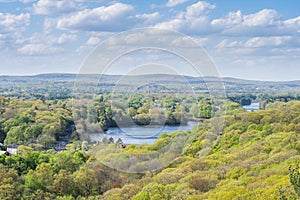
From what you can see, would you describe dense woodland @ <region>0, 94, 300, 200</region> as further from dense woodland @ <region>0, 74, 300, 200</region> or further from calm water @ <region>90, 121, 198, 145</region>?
calm water @ <region>90, 121, 198, 145</region>

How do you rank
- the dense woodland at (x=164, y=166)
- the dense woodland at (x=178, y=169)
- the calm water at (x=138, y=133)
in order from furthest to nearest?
the calm water at (x=138, y=133) < the dense woodland at (x=164, y=166) < the dense woodland at (x=178, y=169)

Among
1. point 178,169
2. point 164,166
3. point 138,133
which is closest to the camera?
point 178,169

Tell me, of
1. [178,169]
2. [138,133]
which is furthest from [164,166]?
[138,133]

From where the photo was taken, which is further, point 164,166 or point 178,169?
point 164,166

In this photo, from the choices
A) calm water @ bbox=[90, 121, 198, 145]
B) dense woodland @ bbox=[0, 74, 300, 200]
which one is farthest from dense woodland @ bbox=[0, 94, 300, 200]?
calm water @ bbox=[90, 121, 198, 145]

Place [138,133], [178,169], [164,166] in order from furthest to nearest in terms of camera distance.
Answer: [138,133], [164,166], [178,169]

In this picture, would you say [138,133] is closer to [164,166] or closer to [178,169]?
[164,166]

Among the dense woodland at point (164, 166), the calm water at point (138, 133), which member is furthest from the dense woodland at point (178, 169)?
the calm water at point (138, 133)

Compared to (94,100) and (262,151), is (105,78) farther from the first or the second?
(262,151)

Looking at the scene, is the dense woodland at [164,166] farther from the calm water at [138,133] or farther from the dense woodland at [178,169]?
the calm water at [138,133]
